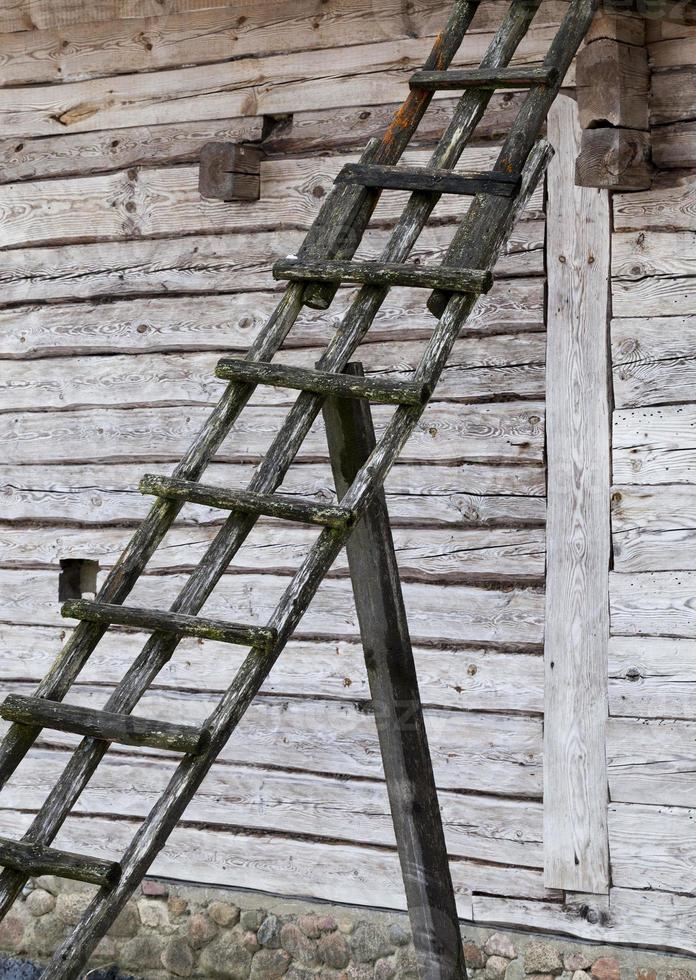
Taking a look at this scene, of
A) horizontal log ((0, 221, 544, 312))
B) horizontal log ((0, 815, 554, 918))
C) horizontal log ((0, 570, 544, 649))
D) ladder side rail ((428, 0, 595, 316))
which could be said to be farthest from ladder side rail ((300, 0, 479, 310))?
horizontal log ((0, 815, 554, 918))

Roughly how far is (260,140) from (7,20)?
4.34ft

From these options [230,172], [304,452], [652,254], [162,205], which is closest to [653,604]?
[652,254]

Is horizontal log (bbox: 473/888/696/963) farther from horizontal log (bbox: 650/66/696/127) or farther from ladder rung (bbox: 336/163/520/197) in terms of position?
horizontal log (bbox: 650/66/696/127)

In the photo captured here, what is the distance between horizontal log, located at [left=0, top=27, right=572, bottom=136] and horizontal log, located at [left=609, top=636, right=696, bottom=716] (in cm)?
207

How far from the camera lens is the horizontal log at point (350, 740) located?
4320 mm

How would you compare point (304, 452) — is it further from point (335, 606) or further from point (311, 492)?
point (335, 606)

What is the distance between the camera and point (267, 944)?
468 cm

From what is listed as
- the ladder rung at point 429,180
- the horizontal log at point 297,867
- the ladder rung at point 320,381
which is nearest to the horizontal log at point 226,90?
the ladder rung at point 429,180

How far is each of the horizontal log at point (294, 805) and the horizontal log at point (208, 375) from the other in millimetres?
1436

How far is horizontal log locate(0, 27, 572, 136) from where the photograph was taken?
4.55 meters

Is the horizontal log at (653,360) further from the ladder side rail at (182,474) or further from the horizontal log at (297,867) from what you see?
the horizontal log at (297,867)

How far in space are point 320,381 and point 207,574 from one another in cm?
52

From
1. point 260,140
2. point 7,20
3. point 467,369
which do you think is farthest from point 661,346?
point 7,20

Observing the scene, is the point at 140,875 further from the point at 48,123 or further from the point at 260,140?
the point at 48,123
